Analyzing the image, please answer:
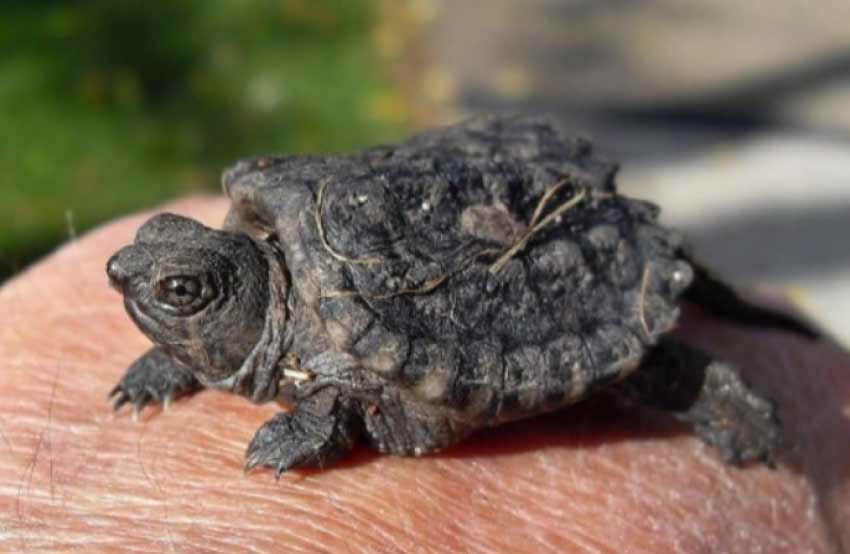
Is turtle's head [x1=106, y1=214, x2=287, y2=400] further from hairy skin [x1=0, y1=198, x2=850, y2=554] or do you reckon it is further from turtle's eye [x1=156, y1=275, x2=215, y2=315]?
hairy skin [x1=0, y1=198, x2=850, y2=554]

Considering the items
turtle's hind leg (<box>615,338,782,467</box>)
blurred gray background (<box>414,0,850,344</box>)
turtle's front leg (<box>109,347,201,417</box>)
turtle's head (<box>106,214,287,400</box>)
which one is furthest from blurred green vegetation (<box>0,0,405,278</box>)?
turtle's hind leg (<box>615,338,782,467</box>)

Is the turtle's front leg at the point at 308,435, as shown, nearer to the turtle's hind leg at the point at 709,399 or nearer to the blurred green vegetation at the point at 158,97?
the turtle's hind leg at the point at 709,399

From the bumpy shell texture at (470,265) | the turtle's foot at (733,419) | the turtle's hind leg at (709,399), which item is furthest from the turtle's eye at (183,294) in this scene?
the turtle's foot at (733,419)

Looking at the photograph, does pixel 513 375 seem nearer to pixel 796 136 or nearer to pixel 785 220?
pixel 785 220

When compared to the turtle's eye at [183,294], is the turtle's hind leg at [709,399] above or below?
below

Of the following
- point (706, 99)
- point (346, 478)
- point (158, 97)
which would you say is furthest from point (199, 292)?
point (706, 99)

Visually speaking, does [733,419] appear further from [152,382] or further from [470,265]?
[152,382]

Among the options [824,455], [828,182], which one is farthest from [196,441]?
[828,182]
